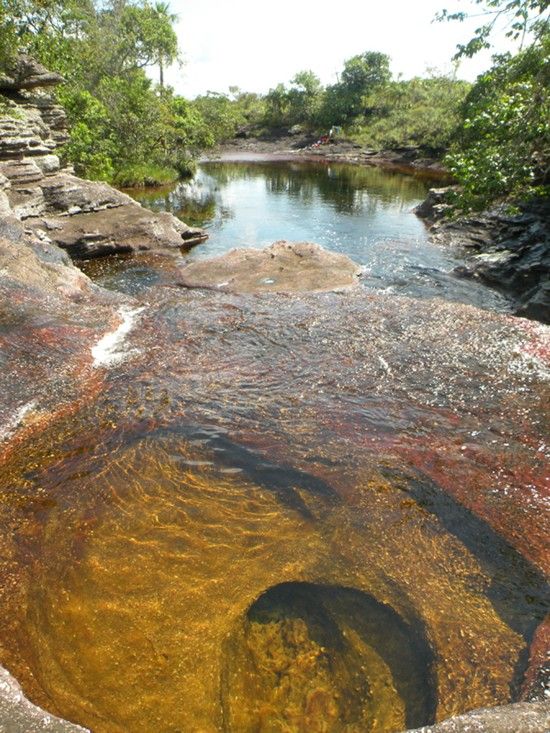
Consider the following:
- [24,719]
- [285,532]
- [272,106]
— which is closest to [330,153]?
[272,106]

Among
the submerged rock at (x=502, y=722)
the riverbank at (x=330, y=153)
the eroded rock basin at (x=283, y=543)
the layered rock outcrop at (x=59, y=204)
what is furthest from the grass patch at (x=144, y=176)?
the submerged rock at (x=502, y=722)

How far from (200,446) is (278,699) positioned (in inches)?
107

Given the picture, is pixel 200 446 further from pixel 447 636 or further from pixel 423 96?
pixel 423 96

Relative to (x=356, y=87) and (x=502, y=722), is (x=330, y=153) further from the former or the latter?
(x=502, y=722)

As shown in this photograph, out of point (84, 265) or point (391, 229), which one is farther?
point (391, 229)

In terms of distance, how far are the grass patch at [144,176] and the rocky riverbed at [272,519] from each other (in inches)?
770

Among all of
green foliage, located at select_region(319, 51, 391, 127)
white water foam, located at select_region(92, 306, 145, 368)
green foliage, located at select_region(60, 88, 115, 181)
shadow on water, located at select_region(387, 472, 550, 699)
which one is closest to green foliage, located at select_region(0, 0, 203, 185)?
green foliage, located at select_region(60, 88, 115, 181)

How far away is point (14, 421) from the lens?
18.0ft

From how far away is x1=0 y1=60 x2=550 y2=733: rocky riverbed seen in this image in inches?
123

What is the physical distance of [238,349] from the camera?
24.2 feet

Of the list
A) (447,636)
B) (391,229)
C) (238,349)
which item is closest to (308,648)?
(447,636)

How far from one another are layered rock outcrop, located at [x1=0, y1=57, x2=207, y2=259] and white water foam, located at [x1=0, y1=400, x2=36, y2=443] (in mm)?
8495

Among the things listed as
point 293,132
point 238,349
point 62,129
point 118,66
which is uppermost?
point 118,66

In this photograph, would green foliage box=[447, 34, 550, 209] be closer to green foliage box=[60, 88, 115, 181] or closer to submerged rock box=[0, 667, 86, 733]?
submerged rock box=[0, 667, 86, 733]
